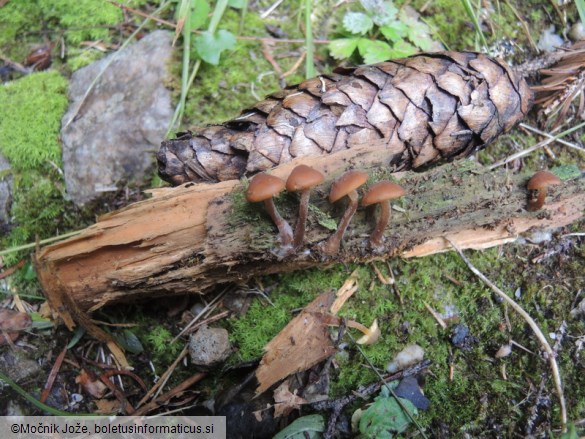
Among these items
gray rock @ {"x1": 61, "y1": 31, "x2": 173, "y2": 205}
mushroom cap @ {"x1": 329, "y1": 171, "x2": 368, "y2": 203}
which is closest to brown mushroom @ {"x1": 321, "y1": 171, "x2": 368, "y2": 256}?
mushroom cap @ {"x1": 329, "y1": 171, "x2": 368, "y2": 203}

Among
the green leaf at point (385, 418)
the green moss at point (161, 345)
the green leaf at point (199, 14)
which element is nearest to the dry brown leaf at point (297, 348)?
the green leaf at point (385, 418)

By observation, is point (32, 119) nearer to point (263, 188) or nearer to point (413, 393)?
point (263, 188)

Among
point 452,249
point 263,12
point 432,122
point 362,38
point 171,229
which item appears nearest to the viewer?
point 171,229

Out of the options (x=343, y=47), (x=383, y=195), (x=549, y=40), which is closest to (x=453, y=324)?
(x=383, y=195)

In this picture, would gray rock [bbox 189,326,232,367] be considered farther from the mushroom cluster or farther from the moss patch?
the mushroom cluster

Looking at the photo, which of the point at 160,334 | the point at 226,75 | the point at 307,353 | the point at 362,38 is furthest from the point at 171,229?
the point at 362,38

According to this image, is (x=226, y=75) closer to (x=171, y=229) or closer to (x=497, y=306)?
(x=171, y=229)
